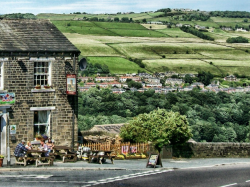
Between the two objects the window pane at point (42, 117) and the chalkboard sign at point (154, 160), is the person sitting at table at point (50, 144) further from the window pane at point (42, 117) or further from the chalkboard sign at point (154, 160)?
the chalkboard sign at point (154, 160)

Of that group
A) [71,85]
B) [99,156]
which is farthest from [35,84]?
[99,156]

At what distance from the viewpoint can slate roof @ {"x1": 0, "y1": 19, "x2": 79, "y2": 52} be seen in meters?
31.3

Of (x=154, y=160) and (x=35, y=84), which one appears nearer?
(x=154, y=160)

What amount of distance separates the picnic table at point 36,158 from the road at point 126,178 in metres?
1.13

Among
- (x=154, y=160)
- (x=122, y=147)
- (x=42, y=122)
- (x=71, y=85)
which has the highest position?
(x=71, y=85)

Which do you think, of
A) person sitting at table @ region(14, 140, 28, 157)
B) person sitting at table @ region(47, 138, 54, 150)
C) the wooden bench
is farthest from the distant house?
person sitting at table @ region(14, 140, 28, 157)

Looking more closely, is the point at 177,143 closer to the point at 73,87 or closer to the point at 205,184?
the point at 73,87

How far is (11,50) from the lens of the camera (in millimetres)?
30625

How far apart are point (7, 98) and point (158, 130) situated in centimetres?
998

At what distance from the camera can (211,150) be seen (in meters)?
37.7

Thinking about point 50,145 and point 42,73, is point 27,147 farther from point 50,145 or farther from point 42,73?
point 42,73

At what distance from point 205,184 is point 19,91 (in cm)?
1228

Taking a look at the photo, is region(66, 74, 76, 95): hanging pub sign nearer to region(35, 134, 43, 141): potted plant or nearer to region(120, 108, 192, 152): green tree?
region(35, 134, 43, 141): potted plant

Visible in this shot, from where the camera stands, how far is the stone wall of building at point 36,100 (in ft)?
102
